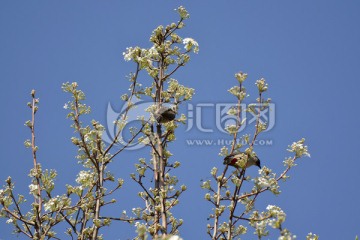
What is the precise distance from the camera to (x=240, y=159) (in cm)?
536

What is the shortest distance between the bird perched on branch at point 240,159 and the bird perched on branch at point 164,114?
0.95 m

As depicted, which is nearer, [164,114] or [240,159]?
[240,159]

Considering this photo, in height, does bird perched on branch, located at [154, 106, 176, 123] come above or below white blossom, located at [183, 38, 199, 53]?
below

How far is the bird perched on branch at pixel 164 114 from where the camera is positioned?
6051 millimetres

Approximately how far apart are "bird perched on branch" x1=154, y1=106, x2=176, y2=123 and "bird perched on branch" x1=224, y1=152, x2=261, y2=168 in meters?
0.95

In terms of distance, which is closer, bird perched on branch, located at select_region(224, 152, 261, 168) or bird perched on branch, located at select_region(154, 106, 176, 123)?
bird perched on branch, located at select_region(224, 152, 261, 168)

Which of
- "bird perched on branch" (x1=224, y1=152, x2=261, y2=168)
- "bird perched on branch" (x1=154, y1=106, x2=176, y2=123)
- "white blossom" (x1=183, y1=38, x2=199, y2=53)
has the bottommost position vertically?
"bird perched on branch" (x1=224, y1=152, x2=261, y2=168)

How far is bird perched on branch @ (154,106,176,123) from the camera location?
6.05 m

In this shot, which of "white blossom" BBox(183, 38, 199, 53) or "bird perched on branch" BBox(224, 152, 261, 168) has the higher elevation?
"white blossom" BBox(183, 38, 199, 53)

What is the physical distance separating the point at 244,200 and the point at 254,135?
81 cm

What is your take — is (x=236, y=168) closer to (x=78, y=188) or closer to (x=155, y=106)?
(x=155, y=106)

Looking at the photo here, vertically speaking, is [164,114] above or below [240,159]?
above

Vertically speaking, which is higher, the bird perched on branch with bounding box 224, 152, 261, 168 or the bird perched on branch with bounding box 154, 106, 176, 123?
the bird perched on branch with bounding box 154, 106, 176, 123

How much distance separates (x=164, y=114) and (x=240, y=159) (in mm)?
1235
